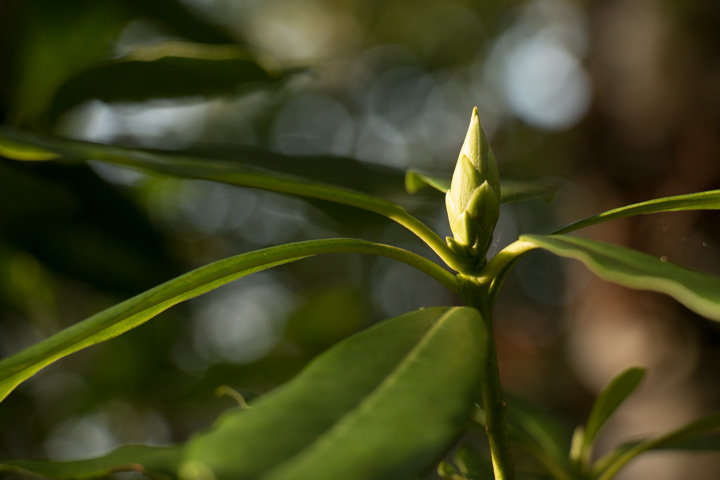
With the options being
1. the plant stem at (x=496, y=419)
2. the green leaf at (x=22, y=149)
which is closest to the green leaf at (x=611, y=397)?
the plant stem at (x=496, y=419)

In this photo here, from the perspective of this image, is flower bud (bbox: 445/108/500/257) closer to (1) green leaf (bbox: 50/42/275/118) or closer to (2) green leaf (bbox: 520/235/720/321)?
(2) green leaf (bbox: 520/235/720/321)

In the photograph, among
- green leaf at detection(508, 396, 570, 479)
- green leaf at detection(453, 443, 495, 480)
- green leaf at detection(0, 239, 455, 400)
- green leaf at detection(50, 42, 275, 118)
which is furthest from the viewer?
green leaf at detection(50, 42, 275, 118)

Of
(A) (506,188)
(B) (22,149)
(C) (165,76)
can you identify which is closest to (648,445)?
(A) (506,188)

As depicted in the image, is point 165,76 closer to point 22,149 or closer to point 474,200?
point 22,149

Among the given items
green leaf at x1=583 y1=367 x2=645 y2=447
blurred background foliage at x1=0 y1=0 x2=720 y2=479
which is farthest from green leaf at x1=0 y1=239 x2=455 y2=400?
blurred background foliage at x1=0 y1=0 x2=720 y2=479

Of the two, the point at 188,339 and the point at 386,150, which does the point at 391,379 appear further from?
the point at 386,150

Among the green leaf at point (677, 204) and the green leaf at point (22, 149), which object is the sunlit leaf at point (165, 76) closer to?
the green leaf at point (22, 149)

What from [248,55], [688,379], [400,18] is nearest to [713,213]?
[688,379]
